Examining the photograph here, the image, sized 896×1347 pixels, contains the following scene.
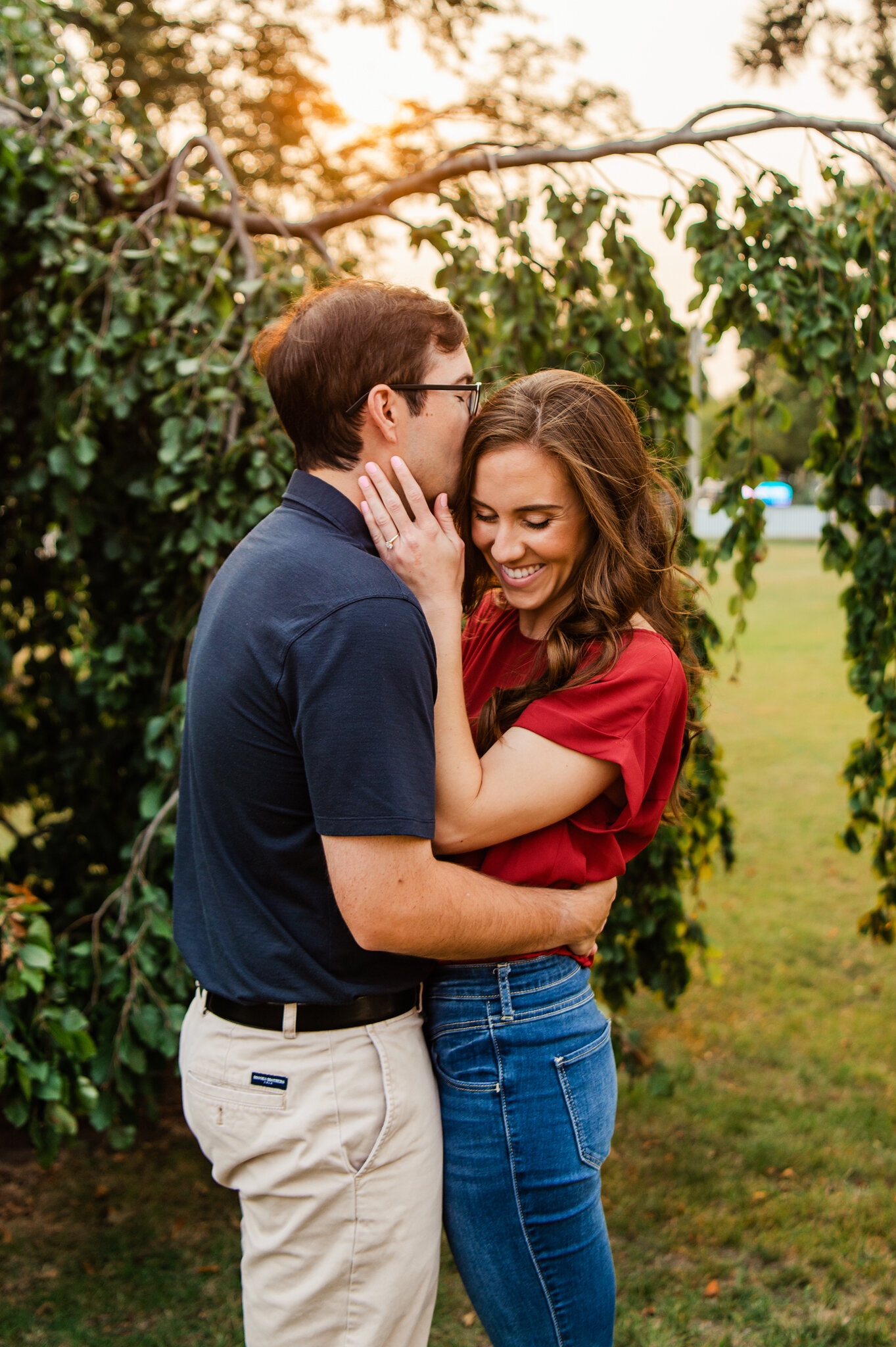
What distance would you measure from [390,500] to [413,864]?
0.54 m

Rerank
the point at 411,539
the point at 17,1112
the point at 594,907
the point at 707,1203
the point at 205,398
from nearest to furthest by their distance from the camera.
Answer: the point at 411,539 → the point at 594,907 → the point at 17,1112 → the point at 205,398 → the point at 707,1203

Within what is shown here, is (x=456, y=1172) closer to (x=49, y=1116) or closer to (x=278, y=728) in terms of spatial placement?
(x=278, y=728)

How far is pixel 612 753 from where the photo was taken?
1612mm

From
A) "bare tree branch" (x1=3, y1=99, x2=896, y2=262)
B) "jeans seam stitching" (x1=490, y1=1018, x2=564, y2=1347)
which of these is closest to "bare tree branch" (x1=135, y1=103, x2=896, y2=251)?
"bare tree branch" (x1=3, y1=99, x2=896, y2=262)

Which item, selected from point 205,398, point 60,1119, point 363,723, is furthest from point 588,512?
point 60,1119

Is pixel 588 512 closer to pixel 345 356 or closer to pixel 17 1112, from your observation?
pixel 345 356

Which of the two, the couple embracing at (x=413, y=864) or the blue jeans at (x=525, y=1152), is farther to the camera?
the blue jeans at (x=525, y=1152)

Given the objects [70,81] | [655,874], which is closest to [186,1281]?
[655,874]

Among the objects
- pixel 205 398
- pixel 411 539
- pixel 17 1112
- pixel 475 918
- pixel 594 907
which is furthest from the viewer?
pixel 205 398

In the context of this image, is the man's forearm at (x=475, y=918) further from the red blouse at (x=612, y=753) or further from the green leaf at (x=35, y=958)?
the green leaf at (x=35, y=958)

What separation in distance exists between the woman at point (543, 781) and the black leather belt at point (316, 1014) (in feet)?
0.45

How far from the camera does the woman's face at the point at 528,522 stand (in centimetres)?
175

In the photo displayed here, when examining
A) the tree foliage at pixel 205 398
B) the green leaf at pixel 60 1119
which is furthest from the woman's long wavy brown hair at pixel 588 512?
the green leaf at pixel 60 1119

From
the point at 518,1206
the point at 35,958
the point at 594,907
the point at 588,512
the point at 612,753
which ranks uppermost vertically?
the point at 588,512
